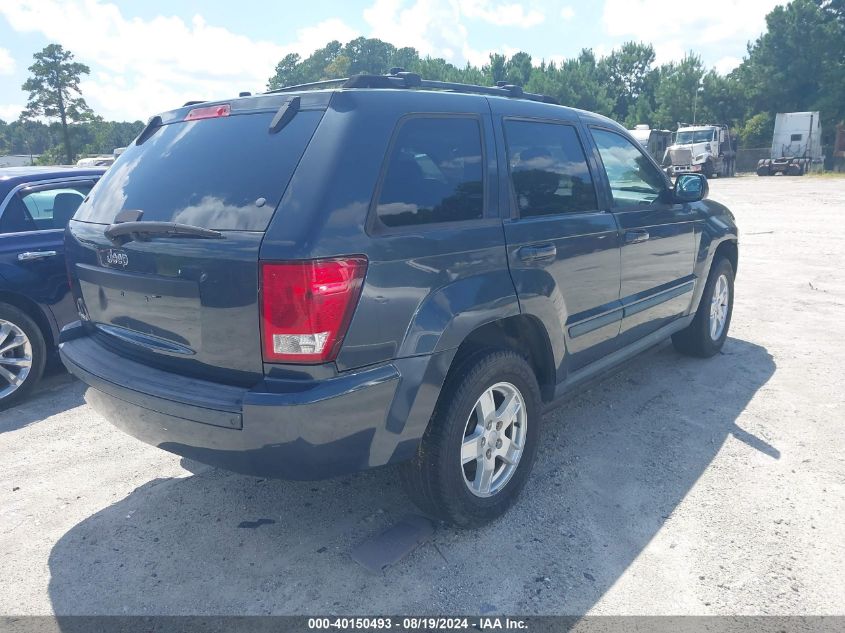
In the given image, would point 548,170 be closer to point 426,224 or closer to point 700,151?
point 426,224

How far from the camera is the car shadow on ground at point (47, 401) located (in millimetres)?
4457

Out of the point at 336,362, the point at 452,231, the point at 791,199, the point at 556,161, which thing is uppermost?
the point at 556,161

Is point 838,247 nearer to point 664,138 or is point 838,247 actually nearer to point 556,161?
point 556,161

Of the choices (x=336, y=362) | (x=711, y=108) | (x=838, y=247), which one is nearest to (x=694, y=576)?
(x=336, y=362)

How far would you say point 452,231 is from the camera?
2.71m

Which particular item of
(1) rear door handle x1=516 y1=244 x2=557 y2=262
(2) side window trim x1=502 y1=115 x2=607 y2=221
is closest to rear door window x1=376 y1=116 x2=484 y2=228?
(2) side window trim x1=502 y1=115 x2=607 y2=221

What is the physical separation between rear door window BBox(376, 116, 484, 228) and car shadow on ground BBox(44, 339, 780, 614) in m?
1.49

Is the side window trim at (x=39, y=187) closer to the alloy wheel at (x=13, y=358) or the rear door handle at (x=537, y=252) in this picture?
the alloy wheel at (x=13, y=358)

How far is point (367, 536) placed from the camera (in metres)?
2.97

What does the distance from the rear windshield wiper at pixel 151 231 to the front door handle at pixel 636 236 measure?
99.0 inches

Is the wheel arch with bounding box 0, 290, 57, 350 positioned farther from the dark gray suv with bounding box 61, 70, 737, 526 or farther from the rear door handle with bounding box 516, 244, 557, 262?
the rear door handle with bounding box 516, 244, 557, 262

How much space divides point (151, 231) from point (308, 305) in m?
0.81

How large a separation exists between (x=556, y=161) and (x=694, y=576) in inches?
84.4

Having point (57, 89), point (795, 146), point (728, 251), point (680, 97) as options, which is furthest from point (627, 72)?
point (728, 251)
